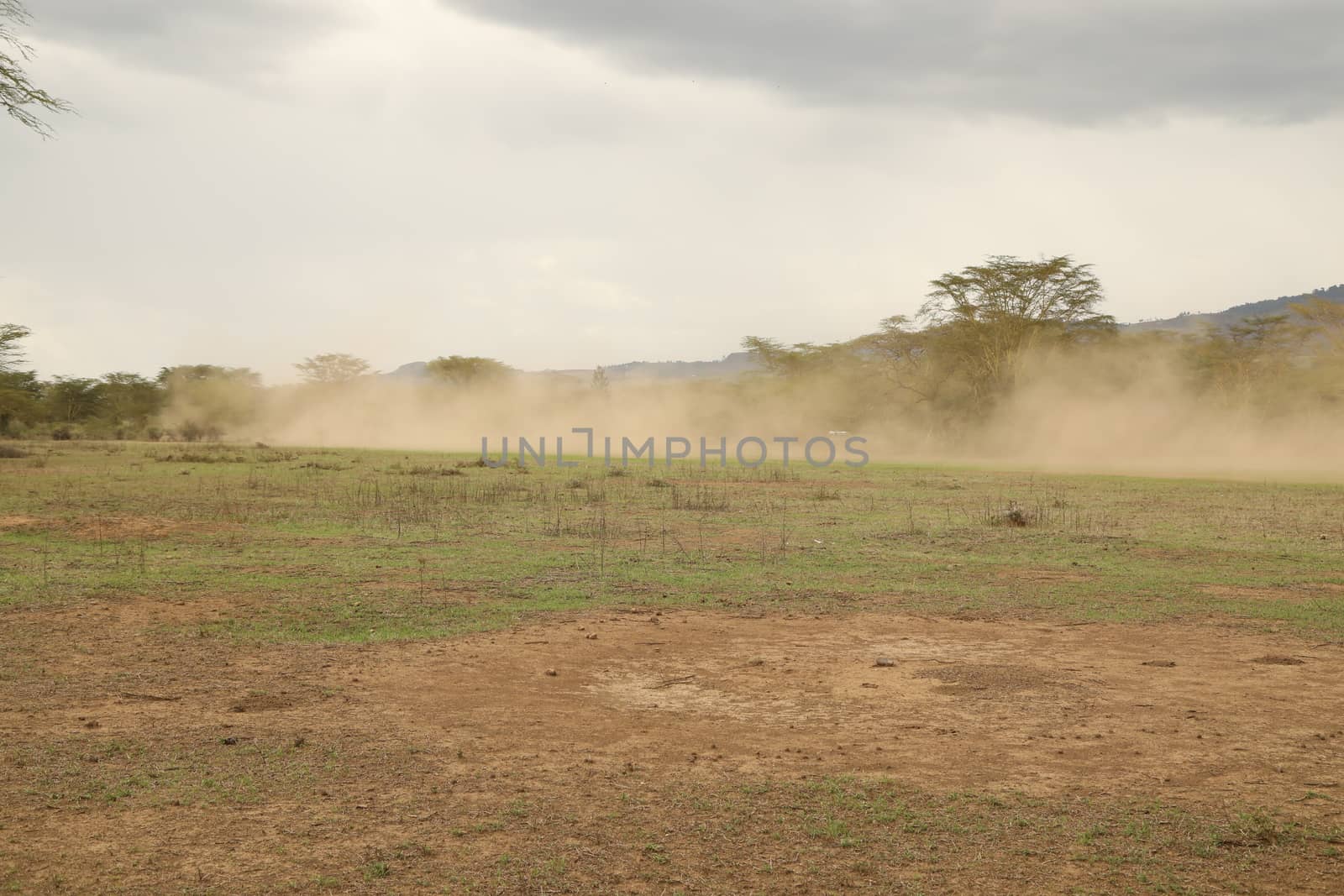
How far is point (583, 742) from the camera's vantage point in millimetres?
6496

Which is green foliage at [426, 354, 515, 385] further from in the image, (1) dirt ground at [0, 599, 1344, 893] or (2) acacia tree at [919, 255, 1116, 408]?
(1) dirt ground at [0, 599, 1344, 893]

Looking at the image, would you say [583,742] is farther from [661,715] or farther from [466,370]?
[466,370]

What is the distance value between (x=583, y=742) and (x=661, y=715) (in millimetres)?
823

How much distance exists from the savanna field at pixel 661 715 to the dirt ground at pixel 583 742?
3 cm

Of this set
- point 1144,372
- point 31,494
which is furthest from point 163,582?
point 1144,372

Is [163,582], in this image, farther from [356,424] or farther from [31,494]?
[356,424]

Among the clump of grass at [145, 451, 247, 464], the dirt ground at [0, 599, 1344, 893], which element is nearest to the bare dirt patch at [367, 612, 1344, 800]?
the dirt ground at [0, 599, 1344, 893]

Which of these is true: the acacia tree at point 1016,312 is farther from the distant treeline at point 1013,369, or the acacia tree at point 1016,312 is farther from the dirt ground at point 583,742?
the dirt ground at point 583,742

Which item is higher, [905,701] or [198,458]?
[198,458]

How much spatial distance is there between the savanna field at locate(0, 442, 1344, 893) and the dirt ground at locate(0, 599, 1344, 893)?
0.03 meters

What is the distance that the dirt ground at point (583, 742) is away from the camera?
15.4ft

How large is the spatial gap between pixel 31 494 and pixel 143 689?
16220mm

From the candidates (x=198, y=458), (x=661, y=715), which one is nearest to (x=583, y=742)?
(x=661, y=715)

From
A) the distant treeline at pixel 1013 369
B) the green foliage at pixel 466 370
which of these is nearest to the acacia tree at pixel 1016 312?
the distant treeline at pixel 1013 369
